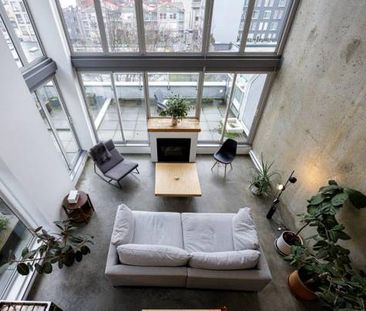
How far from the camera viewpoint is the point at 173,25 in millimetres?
4059

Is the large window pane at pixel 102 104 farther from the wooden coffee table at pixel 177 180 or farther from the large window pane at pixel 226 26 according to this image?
the large window pane at pixel 226 26

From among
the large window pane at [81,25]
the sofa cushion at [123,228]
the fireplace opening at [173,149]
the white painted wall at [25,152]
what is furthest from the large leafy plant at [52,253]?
the large window pane at [81,25]

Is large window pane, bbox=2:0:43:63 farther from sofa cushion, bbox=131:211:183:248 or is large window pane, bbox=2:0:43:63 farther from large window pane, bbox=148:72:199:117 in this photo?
sofa cushion, bbox=131:211:183:248

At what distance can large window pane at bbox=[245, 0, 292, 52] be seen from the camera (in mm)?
3881

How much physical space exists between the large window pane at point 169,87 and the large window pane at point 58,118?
1962 mm

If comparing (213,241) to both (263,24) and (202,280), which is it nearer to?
(202,280)

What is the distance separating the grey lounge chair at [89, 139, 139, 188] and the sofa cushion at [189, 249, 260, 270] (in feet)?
8.16

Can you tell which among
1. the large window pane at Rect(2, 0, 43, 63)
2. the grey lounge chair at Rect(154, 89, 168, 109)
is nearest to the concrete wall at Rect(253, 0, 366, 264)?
the grey lounge chair at Rect(154, 89, 168, 109)

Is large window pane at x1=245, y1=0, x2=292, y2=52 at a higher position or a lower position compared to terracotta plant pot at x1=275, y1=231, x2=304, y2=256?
higher

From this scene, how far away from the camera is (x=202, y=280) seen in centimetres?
271

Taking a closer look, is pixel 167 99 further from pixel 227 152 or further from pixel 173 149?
pixel 227 152

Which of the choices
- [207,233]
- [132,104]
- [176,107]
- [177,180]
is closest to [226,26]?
[176,107]

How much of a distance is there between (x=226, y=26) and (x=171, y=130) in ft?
7.78

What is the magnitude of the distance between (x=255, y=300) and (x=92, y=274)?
249 centimetres
